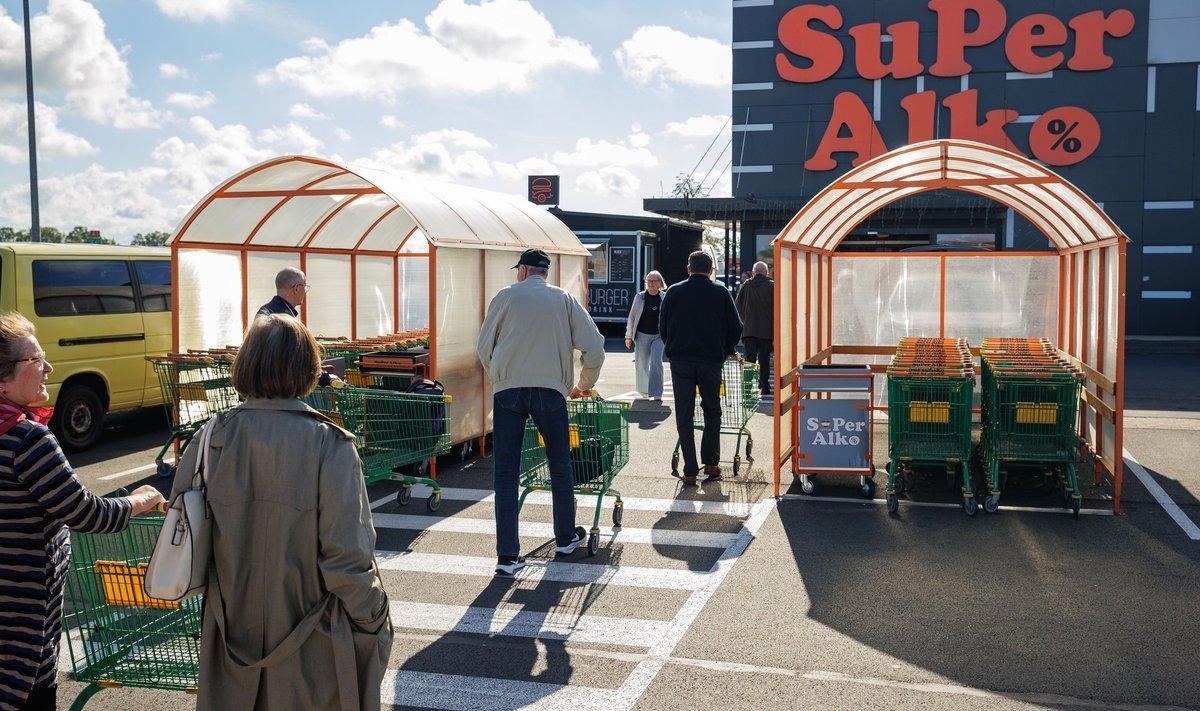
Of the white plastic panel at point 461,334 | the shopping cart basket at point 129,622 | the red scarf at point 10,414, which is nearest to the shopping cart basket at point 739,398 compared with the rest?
the white plastic panel at point 461,334

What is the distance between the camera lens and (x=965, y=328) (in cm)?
1406

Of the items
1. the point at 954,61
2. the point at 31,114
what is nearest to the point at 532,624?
the point at 31,114

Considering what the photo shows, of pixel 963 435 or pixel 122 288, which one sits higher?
pixel 122 288

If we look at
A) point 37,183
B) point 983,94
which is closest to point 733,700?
point 37,183

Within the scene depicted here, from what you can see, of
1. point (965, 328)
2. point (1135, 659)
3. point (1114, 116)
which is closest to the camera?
point (1135, 659)

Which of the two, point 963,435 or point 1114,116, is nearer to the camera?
point 963,435

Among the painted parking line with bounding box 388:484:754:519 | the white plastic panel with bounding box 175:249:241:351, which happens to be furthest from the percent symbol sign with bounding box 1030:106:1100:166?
the white plastic panel with bounding box 175:249:241:351

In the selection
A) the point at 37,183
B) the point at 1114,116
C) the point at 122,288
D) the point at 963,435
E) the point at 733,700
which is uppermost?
the point at 1114,116

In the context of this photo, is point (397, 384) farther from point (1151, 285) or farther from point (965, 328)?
point (1151, 285)

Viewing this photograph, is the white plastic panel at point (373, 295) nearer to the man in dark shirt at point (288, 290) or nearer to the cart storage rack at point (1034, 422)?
the man in dark shirt at point (288, 290)

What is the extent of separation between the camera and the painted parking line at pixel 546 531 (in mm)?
8125

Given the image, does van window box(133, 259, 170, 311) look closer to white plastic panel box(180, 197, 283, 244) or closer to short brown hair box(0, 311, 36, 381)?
white plastic panel box(180, 197, 283, 244)

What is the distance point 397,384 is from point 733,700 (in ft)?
21.4

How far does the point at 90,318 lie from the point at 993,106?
2270 centimetres
